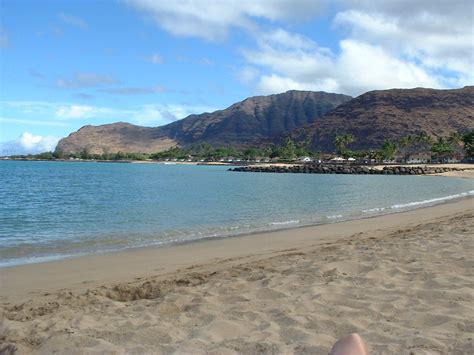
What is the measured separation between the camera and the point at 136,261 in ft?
35.7

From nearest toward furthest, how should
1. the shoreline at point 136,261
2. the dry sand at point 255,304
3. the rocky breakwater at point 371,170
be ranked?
the dry sand at point 255,304, the shoreline at point 136,261, the rocky breakwater at point 371,170

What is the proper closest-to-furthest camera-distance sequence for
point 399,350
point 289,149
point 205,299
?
1. point 399,350
2. point 205,299
3. point 289,149

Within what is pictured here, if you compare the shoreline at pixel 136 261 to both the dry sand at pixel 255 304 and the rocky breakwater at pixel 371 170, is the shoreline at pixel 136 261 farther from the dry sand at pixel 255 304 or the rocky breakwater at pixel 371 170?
the rocky breakwater at pixel 371 170

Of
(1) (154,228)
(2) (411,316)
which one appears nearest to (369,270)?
(2) (411,316)

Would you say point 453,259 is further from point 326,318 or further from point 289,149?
point 289,149

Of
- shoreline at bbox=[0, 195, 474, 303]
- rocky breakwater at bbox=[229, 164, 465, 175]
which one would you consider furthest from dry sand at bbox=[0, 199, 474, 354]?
rocky breakwater at bbox=[229, 164, 465, 175]

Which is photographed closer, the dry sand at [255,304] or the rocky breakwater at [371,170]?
the dry sand at [255,304]

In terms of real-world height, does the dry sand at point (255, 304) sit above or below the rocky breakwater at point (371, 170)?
above

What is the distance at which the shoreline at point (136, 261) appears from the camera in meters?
8.58

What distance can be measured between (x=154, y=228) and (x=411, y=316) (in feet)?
42.9

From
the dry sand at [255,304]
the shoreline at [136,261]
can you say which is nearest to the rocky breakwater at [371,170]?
the shoreline at [136,261]

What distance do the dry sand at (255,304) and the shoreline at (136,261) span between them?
59 mm

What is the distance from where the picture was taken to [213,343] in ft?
15.4

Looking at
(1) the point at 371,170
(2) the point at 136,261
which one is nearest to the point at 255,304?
(2) the point at 136,261
